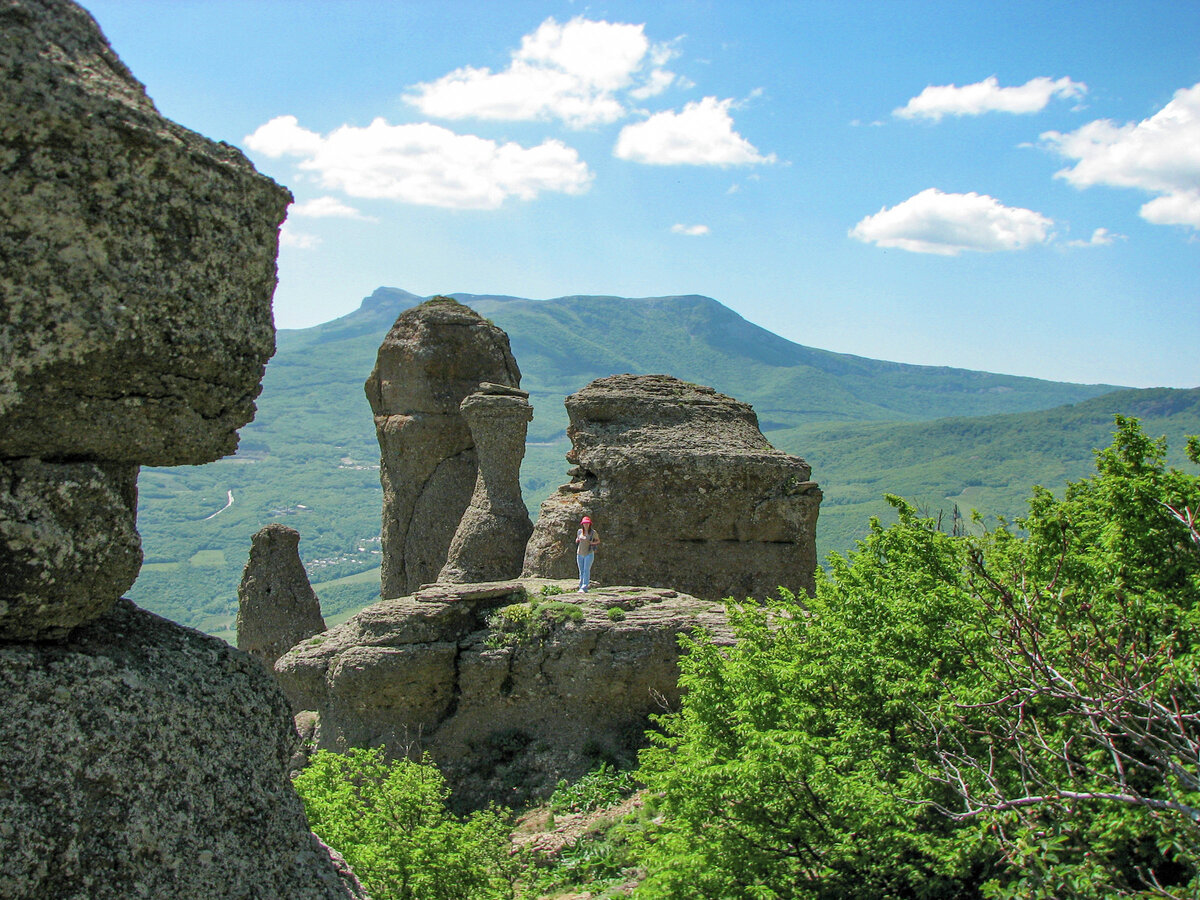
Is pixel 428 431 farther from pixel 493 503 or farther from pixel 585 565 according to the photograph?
pixel 585 565

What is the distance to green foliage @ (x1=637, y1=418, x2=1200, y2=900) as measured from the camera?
283 inches

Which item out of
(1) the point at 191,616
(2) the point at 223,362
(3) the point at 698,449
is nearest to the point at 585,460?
(3) the point at 698,449

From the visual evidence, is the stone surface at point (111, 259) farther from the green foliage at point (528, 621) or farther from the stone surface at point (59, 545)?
the green foliage at point (528, 621)

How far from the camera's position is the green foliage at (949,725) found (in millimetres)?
7191

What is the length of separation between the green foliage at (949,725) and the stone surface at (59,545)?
488cm

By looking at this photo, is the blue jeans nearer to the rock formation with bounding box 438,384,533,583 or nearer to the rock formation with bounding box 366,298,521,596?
the rock formation with bounding box 438,384,533,583

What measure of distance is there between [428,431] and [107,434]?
19179 millimetres

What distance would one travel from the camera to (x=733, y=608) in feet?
44.1

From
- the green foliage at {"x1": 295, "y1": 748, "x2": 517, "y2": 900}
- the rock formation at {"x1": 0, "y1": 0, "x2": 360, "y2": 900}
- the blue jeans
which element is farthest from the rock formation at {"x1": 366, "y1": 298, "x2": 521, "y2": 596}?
the rock formation at {"x1": 0, "y1": 0, "x2": 360, "y2": 900}

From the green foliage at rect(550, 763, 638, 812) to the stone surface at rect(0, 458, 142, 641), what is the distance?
441 inches

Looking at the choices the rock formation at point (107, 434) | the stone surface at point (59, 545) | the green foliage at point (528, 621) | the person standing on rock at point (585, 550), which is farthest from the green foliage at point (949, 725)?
the stone surface at point (59, 545)

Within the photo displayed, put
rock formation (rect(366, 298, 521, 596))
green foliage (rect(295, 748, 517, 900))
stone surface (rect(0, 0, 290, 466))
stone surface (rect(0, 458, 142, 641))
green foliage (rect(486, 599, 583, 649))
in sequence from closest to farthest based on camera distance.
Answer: stone surface (rect(0, 0, 290, 466))
stone surface (rect(0, 458, 142, 641))
green foliage (rect(295, 748, 517, 900))
green foliage (rect(486, 599, 583, 649))
rock formation (rect(366, 298, 521, 596))

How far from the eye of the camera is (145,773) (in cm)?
393

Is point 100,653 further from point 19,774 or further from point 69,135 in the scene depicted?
point 69,135
